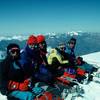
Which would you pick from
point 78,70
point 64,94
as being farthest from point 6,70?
point 78,70

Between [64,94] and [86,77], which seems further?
[86,77]

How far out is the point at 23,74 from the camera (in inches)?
288

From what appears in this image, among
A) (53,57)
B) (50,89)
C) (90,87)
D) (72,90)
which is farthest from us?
(53,57)

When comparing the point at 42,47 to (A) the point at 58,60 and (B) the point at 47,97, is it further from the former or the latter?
(B) the point at 47,97

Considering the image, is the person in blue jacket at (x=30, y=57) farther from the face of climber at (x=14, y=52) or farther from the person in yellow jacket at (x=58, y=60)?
the person in yellow jacket at (x=58, y=60)

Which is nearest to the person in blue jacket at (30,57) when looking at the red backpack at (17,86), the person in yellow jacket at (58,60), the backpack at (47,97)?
the red backpack at (17,86)

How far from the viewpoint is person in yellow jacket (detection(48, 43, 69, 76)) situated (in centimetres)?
972

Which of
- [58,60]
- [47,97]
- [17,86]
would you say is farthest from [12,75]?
[58,60]

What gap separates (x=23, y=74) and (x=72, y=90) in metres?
1.77

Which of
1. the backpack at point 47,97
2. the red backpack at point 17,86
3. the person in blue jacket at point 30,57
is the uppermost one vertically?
the person in blue jacket at point 30,57

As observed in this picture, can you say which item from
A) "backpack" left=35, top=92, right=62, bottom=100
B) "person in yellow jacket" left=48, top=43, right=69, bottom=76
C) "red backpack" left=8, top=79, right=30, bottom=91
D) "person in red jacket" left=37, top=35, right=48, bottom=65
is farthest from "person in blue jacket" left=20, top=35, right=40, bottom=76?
"person in yellow jacket" left=48, top=43, right=69, bottom=76

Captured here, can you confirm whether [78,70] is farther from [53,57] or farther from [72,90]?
[72,90]

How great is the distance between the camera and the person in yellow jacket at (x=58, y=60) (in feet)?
31.9

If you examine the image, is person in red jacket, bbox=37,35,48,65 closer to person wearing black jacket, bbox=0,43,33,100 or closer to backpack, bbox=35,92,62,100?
person wearing black jacket, bbox=0,43,33,100
